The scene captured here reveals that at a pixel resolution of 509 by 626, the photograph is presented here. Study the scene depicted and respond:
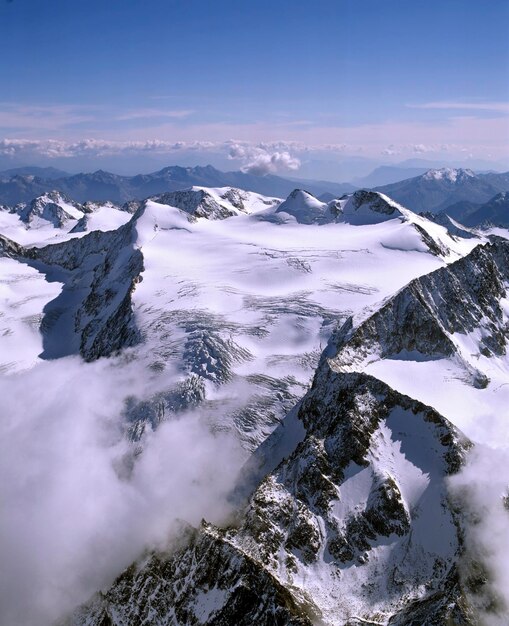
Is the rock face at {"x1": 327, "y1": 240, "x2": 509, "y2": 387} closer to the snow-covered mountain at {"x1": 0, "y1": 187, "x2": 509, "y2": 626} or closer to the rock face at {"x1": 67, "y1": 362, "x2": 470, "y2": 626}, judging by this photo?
the snow-covered mountain at {"x1": 0, "y1": 187, "x2": 509, "y2": 626}

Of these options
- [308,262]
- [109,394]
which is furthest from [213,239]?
[109,394]

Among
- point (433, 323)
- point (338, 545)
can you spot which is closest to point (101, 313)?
point (433, 323)

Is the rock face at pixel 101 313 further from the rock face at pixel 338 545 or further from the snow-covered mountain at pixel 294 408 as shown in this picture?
the rock face at pixel 338 545

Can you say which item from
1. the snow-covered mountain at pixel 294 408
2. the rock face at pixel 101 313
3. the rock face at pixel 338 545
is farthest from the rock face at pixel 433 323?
the rock face at pixel 101 313

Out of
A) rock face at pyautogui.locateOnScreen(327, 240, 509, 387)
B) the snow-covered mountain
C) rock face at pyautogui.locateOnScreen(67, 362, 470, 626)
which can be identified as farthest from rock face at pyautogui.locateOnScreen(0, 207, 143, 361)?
rock face at pyautogui.locateOnScreen(67, 362, 470, 626)

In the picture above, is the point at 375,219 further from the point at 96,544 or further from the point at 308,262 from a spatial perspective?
the point at 96,544

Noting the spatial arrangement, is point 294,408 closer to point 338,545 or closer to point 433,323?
point 338,545

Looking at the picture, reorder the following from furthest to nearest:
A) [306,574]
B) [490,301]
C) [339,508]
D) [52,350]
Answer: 1. [52,350]
2. [490,301]
3. [339,508]
4. [306,574]
